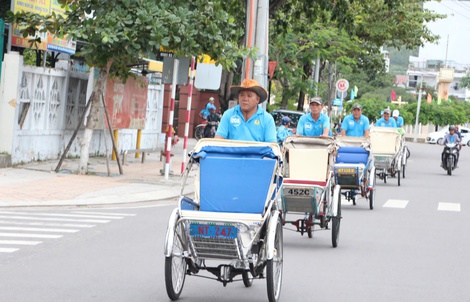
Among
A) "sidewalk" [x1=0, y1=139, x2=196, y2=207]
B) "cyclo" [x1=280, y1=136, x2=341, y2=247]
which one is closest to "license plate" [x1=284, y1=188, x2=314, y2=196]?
"cyclo" [x1=280, y1=136, x2=341, y2=247]

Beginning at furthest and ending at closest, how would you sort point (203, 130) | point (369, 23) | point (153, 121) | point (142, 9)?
point (369, 23) → point (203, 130) → point (153, 121) → point (142, 9)

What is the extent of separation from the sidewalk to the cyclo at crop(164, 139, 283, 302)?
7.59 m

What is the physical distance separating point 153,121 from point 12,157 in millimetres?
10898

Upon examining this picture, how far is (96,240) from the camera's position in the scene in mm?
12656

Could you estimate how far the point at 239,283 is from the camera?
1005cm

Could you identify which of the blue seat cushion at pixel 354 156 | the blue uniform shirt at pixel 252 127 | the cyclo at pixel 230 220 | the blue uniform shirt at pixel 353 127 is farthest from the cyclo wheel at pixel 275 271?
the blue uniform shirt at pixel 353 127

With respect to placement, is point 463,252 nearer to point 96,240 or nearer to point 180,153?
point 96,240

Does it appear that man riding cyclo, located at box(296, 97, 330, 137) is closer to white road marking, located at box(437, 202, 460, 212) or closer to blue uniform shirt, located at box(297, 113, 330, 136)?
blue uniform shirt, located at box(297, 113, 330, 136)

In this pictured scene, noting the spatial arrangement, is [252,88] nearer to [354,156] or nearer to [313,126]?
[313,126]

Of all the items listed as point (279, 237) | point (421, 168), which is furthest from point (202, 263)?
point (421, 168)

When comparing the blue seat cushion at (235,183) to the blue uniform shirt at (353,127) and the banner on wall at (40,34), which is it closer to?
the blue uniform shirt at (353,127)

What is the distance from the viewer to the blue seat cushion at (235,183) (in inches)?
353

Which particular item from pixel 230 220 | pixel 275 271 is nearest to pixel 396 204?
pixel 275 271

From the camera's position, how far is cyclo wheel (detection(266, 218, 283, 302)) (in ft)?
27.7
